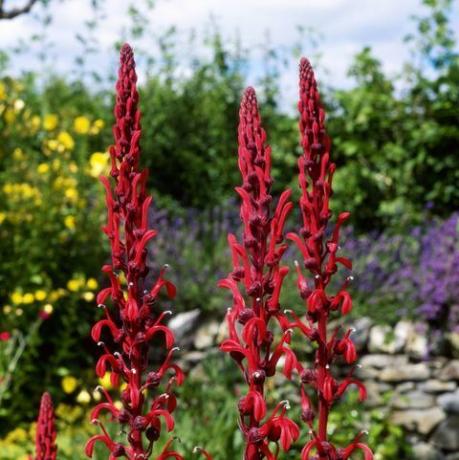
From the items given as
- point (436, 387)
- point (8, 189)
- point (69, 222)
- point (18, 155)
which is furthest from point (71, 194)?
point (436, 387)

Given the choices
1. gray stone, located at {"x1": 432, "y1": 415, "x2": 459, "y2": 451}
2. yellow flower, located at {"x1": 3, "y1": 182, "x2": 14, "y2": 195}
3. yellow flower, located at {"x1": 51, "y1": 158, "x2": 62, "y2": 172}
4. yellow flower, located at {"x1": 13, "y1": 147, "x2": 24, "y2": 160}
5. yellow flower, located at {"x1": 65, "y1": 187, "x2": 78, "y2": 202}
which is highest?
yellow flower, located at {"x1": 13, "y1": 147, "x2": 24, "y2": 160}

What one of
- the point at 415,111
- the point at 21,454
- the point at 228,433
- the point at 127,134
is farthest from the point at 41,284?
the point at 127,134

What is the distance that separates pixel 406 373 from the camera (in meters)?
6.71

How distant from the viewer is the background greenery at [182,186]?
5.96m

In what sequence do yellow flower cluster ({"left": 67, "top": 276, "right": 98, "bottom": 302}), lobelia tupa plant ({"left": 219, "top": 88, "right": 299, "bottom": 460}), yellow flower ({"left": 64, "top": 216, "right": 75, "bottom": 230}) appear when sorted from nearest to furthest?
lobelia tupa plant ({"left": 219, "top": 88, "right": 299, "bottom": 460})
yellow flower cluster ({"left": 67, "top": 276, "right": 98, "bottom": 302})
yellow flower ({"left": 64, "top": 216, "right": 75, "bottom": 230})

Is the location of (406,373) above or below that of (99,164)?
below

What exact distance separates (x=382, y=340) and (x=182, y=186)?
3.60m

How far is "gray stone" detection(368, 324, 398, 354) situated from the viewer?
6.65 metres

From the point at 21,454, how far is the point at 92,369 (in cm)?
203

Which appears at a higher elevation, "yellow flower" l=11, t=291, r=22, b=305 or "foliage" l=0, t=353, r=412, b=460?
"yellow flower" l=11, t=291, r=22, b=305

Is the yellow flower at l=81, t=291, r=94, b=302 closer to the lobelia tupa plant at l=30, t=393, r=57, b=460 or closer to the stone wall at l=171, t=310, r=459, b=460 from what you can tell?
the stone wall at l=171, t=310, r=459, b=460

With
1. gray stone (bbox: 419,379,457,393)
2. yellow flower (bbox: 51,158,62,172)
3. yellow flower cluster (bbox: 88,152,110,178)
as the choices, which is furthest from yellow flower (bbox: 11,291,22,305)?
gray stone (bbox: 419,379,457,393)

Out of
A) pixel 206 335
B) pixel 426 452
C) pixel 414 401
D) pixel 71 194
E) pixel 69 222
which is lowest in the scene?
pixel 426 452

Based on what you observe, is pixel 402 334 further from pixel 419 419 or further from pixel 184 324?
pixel 184 324
